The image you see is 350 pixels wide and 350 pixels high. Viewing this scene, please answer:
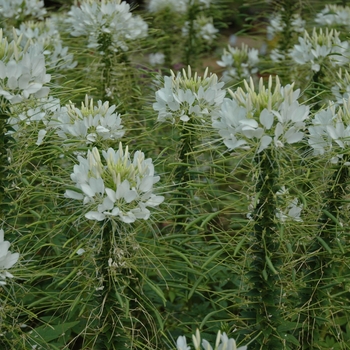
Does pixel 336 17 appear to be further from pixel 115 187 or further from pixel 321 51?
pixel 115 187

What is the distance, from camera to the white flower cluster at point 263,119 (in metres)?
1.65

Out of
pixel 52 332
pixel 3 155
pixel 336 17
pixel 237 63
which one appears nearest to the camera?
pixel 3 155

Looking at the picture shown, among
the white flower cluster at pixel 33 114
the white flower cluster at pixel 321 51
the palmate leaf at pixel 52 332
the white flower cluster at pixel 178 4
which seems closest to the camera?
the white flower cluster at pixel 33 114

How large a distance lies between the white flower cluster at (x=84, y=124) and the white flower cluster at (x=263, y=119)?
59cm

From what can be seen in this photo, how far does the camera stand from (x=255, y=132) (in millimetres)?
1649

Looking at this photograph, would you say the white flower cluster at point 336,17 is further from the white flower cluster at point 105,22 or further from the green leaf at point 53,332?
the green leaf at point 53,332

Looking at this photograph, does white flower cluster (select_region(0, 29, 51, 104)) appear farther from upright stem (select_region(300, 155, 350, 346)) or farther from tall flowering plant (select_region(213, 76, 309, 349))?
upright stem (select_region(300, 155, 350, 346))

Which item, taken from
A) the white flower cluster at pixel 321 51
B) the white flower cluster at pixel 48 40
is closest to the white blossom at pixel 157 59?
the white flower cluster at pixel 48 40

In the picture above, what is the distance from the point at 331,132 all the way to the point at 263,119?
257 mm

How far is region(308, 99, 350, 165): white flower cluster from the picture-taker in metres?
1.77

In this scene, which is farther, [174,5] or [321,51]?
[174,5]

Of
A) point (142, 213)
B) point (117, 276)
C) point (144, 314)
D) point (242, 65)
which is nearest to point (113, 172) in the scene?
point (142, 213)

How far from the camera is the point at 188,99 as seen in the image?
210cm

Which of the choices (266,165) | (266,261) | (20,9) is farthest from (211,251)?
(20,9)
